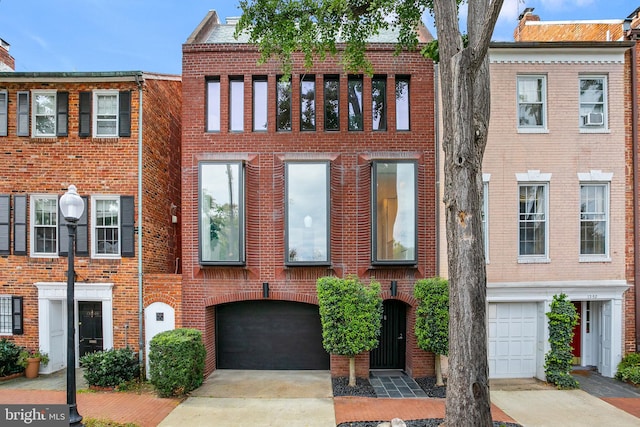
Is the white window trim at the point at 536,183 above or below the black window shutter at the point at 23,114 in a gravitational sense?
below

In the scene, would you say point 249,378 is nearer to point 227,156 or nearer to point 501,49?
point 227,156

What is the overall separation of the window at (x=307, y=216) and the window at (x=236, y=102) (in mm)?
2052

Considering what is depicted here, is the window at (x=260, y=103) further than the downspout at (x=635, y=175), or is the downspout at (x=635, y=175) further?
the window at (x=260, y=103)

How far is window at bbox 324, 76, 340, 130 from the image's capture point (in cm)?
1071

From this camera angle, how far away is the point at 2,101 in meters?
10.9

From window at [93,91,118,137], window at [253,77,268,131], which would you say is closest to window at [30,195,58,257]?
window at [93,91,118,137]

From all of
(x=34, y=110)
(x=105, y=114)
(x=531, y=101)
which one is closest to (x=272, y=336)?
(x=105, y=114)

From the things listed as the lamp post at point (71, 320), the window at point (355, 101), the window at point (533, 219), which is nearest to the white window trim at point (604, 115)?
the window at point (533, 219)

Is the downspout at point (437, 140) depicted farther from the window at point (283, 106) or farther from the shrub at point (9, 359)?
the shrub at point (9, 359)

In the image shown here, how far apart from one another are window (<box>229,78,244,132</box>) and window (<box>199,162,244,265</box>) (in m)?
1.33

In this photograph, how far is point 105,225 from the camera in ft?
35.2

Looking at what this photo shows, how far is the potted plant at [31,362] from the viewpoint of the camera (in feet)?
33.5

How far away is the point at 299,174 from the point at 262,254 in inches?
94.6

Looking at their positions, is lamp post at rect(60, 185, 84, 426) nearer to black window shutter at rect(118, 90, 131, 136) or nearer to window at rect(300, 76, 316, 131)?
black window shutter at rect(118, 90, 131, 136)
